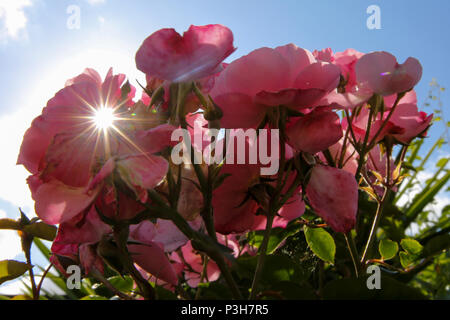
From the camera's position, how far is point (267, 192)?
0.33m

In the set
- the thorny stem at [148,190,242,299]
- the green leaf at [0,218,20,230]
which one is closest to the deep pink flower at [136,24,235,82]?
the thorny stem at [148,190,242,299]

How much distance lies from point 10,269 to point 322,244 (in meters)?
0.33

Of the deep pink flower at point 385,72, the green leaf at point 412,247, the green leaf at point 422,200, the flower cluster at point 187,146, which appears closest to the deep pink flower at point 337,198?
the flower cluster at point 187,146

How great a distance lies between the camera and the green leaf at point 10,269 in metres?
0.37

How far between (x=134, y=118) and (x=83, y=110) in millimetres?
38

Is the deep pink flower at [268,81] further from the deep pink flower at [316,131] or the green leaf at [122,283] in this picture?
the green leaf at [122,283]

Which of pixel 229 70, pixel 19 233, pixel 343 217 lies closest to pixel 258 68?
pixel 229 70

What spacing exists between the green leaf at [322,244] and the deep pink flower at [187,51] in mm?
249

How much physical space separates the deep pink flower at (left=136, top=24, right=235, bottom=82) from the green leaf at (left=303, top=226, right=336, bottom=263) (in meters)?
0.25

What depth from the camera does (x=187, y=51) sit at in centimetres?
29

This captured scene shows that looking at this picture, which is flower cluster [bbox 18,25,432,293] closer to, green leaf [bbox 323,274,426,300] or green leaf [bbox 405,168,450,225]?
green leaf [bbox 323,274,426,300]

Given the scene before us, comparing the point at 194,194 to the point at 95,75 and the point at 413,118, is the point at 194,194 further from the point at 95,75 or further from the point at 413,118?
the point at 413,118

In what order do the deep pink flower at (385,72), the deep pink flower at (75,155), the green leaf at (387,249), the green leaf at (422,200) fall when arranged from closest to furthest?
the deep pink flower at (75,155) → the deep pink flower at (385,72) → the green leaf at (387,249) → the green leaf at (422,200)

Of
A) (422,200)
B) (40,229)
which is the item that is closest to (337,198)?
(40,229)
